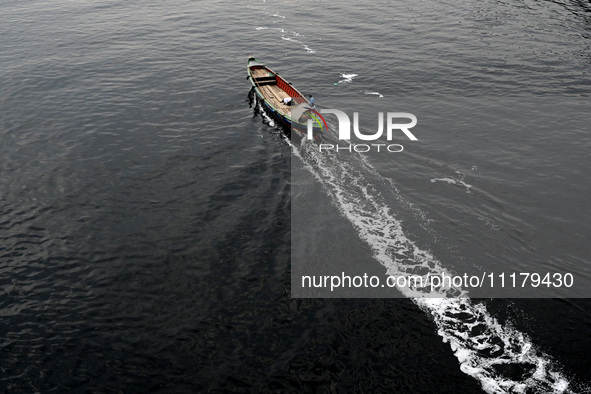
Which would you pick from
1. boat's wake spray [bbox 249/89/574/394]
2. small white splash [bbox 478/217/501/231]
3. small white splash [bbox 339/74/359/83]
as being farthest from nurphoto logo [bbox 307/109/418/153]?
small white splash [bbox 478/217/501/231]

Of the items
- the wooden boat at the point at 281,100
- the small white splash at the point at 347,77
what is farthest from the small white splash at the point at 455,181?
the small white splash at the point at 347,77

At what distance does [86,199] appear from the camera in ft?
117

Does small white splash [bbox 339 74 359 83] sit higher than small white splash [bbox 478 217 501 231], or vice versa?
small white splash [bbox 339 74 359 83]

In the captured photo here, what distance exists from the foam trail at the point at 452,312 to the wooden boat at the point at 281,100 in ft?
27.1

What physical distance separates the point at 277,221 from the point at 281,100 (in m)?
21.0

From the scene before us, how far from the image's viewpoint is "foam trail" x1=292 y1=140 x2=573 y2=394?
21.2m

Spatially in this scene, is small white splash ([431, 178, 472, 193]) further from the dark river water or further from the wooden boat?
the wooden boat

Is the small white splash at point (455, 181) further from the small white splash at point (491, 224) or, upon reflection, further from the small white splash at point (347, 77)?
the small white splash at point (347, 77)

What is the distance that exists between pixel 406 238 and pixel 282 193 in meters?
11.2

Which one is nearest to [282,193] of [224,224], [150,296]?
[224,224]

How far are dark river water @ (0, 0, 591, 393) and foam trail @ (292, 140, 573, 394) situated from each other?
120 millimetres

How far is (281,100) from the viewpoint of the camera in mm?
48938

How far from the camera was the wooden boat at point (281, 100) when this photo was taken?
1700 inches

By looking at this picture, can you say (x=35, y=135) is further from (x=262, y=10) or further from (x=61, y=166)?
(x=262, y=10)
